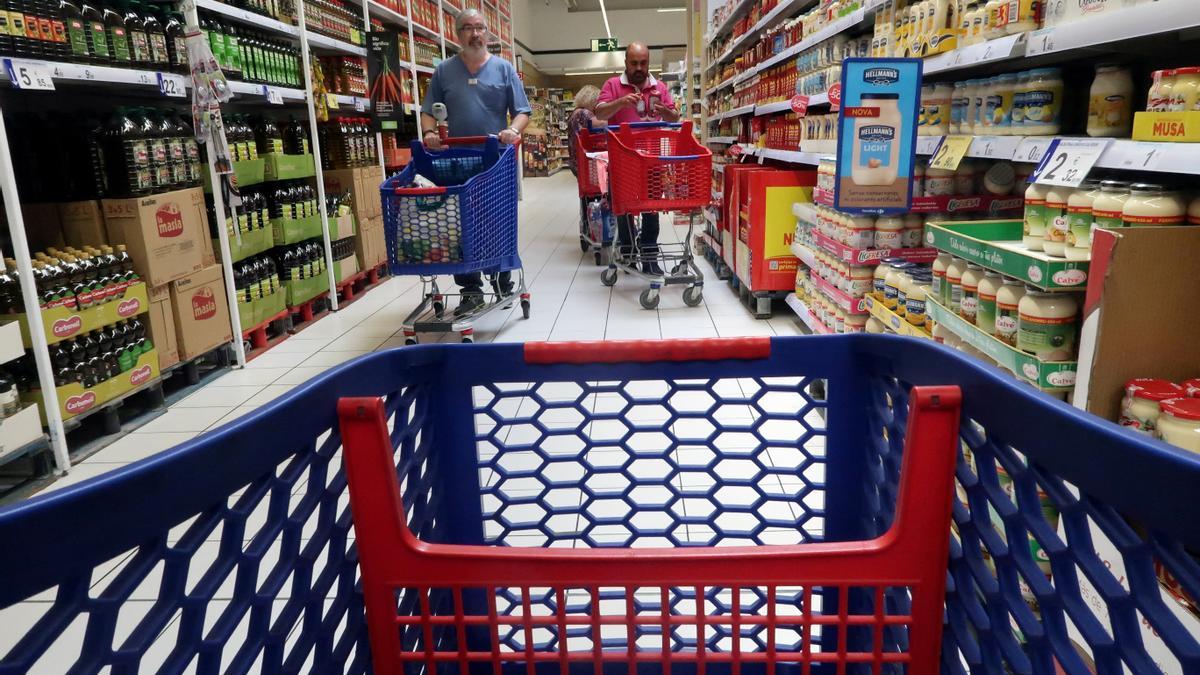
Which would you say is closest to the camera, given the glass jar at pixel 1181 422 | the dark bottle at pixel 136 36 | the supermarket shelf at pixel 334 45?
the glass jar at pixel 1181 422

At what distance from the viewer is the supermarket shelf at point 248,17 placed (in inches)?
152

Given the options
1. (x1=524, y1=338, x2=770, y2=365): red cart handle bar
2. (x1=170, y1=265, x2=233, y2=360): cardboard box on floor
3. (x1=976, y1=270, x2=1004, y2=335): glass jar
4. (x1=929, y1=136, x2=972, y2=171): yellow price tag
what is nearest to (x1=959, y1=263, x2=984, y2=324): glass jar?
(x1=976, y1=270, x2=1004, y2=335): glass jar

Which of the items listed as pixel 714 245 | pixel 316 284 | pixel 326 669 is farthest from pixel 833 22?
pixel 326 669

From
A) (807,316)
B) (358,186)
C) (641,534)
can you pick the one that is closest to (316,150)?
(358,186)

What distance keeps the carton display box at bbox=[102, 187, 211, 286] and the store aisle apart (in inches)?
23.0

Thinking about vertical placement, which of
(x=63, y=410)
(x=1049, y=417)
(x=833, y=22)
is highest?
(x=833, y=22)

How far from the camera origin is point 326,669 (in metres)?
0.88

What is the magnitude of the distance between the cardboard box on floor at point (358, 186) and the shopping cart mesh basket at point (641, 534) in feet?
15.4

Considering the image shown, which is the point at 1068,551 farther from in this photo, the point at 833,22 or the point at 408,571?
the point at 833,22

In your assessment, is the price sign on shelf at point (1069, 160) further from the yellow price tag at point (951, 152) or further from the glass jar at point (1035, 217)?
the yellow price tag at point (951, 152)

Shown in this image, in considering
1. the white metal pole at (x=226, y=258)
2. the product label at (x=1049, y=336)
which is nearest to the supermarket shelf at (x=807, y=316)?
the product label at (x=1049, y=336)

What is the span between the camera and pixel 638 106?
596 cm

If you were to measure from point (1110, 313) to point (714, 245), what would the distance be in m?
5.21

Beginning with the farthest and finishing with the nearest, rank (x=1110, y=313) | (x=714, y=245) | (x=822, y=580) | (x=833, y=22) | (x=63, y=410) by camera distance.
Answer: (x=714, y=245) < (x=833, y=22) < (x=63, y=410) < (x=1110, y=313) < (x=822, y=580)
